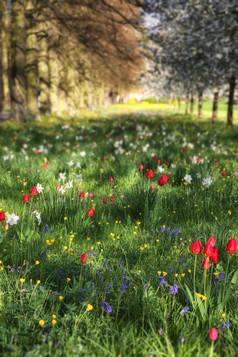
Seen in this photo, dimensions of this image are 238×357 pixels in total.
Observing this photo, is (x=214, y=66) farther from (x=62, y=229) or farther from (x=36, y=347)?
(x=36, y=347)

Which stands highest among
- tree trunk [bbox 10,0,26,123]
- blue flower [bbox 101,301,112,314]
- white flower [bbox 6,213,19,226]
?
tree trunk [bbox 10,0,26,123]

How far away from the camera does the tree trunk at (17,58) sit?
12820 mm

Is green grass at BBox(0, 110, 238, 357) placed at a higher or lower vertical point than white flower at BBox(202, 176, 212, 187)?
lower

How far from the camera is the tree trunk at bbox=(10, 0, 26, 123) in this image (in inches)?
505

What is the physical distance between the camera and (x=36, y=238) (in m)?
2.63

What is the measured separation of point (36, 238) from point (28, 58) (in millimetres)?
15610

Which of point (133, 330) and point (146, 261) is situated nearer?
point (133, 330)

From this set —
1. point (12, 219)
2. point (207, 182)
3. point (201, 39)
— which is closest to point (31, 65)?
point (201, 39)

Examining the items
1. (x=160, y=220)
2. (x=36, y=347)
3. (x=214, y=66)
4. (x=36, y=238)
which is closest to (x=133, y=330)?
(x=36, y=347)

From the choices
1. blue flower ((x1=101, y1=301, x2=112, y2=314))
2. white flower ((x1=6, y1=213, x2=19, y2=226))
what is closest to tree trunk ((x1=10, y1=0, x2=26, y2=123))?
white flower ((x1=6, y1=213, x2=19, y2=226))

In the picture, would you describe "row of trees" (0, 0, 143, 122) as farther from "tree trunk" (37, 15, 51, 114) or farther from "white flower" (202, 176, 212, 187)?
"white flower" (202, 176, 212, 187)

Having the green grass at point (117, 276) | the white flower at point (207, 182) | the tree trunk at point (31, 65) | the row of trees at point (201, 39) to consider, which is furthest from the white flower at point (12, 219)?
the tree trunk at point (31, 65)

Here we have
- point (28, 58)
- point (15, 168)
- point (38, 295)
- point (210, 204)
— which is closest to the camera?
point (38, 295)

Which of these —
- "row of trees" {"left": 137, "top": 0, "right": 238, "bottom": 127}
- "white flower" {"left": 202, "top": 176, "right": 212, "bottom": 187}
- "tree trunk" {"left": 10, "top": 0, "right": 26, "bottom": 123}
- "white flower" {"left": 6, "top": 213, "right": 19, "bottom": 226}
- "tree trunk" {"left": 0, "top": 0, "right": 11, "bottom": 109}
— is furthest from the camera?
"tree trunk" {"left": 0, "top": 0, "right": 11, "bottom": 109}
